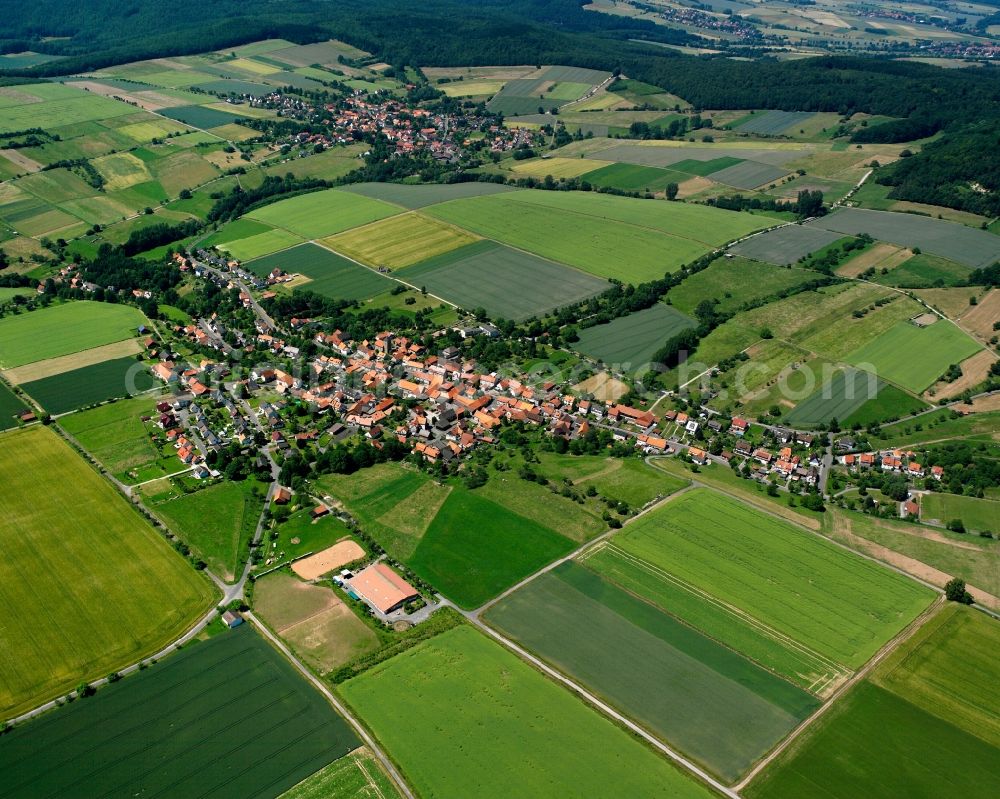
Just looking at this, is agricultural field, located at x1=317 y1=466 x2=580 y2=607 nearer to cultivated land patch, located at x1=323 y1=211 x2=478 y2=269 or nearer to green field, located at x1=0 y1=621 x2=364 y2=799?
green field, located at x1=0 y1=621 x2=364 y2=799

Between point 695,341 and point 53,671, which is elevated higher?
point 695,341

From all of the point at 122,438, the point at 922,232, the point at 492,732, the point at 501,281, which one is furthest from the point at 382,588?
the point at 922,232

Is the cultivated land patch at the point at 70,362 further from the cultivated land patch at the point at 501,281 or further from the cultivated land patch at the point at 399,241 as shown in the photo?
the cultivated land patch at the point at 501,281

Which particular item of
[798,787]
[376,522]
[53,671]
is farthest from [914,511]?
[53,671]

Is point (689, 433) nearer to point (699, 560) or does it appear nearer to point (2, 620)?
point (699, 560)

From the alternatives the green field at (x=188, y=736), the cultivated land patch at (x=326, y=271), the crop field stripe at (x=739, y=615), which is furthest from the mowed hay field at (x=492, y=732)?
the cultivated land patch at (x=326, y=271)
